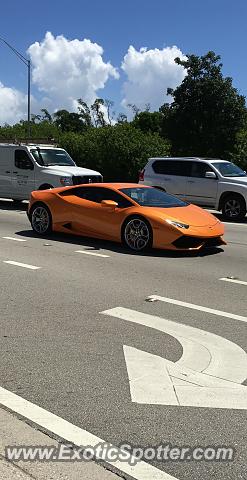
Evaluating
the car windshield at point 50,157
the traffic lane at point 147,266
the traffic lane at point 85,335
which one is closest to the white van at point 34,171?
the car windshield at point 50,157

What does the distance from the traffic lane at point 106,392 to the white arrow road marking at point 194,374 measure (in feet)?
0.32

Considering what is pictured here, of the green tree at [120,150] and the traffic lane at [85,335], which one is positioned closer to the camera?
the traffic lane at [85,335]

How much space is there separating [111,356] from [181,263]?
4.34m

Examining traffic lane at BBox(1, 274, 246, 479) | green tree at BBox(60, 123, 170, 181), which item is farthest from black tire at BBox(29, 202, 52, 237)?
green tree at BBox(60, 123, 170, 181)

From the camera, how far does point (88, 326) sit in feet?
17.6

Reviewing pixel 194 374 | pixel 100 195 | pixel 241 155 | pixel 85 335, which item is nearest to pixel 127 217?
pixel 100 195

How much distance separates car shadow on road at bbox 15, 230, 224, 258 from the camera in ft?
31.2

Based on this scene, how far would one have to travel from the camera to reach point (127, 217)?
9641 mm

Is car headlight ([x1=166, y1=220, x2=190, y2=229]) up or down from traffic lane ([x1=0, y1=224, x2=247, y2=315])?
up

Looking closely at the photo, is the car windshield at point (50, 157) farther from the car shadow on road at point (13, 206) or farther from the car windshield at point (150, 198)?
the car windshield at point (150, 198)

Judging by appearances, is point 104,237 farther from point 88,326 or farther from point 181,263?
point 88,326

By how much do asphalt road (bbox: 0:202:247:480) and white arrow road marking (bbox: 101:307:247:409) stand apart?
0.07 meters

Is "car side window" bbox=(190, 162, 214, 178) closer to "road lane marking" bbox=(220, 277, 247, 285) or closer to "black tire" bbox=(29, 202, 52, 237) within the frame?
"black tire" bbox=(29, 202, 52, 237)

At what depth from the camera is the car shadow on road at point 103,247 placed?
374 inches
